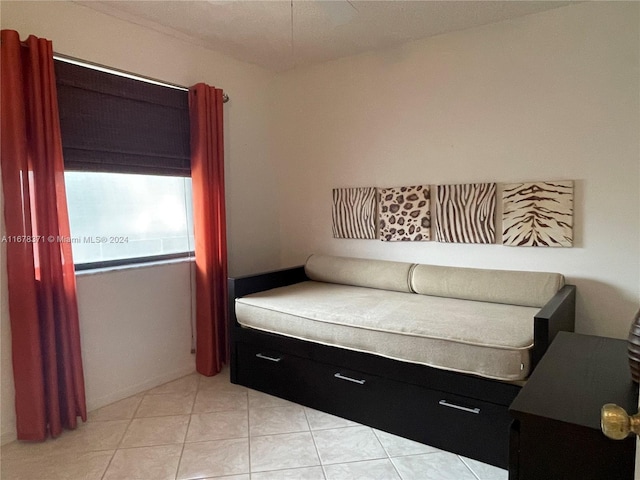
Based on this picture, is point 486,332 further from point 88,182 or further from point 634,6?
point 88,182

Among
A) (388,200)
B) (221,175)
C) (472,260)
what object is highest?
(221,175)

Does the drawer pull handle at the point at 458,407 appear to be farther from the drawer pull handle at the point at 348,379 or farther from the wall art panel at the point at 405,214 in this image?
the wall art panel at the point at 405,214

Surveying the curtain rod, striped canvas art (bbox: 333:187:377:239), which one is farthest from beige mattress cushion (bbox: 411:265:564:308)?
the curtain rod

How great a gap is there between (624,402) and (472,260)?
6.07 feet

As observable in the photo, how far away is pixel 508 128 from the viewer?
2639 millimetres

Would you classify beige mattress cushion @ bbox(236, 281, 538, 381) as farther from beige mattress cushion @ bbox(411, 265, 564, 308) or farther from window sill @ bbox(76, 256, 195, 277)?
window sill @ bbox(76, 256, 195, 277)

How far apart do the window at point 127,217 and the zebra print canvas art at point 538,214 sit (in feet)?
7.17

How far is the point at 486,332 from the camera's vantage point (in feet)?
6.39

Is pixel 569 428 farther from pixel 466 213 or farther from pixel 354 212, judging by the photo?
pixel 354 212

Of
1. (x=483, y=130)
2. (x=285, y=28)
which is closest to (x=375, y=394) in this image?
(x=483, y=130)

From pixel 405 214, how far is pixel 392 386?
51.9 inches

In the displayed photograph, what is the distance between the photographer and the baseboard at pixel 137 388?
2.52 m

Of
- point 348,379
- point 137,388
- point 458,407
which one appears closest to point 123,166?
point 137,388

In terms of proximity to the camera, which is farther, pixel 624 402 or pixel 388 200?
pixel 388 200
